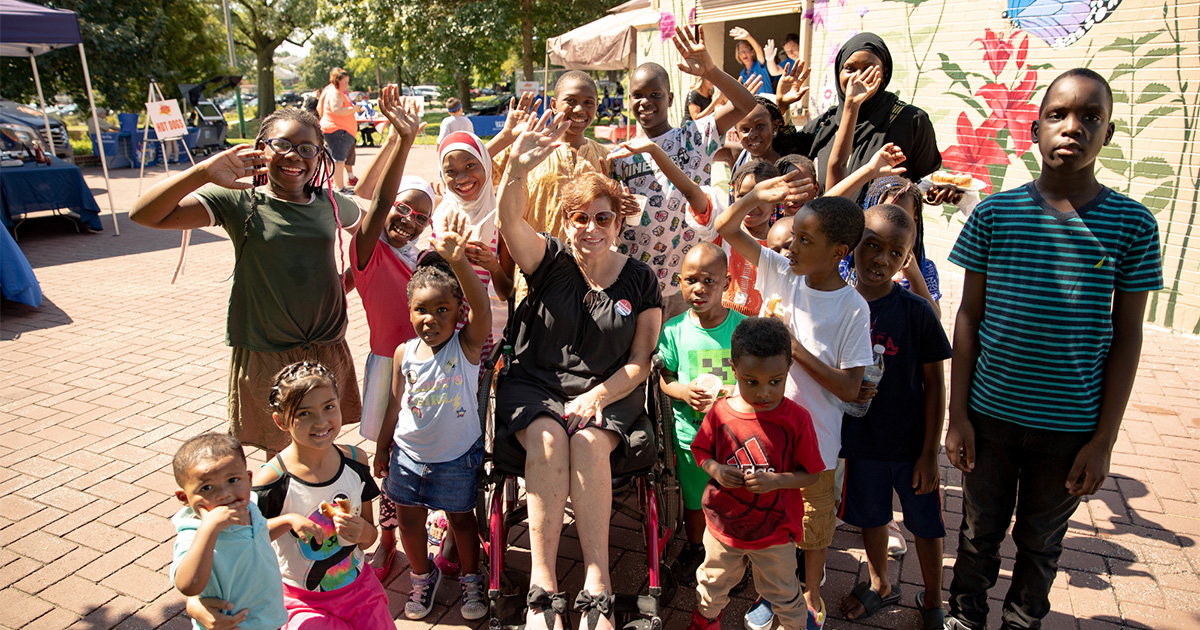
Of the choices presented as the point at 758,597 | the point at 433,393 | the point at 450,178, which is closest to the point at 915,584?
the point at 758,597

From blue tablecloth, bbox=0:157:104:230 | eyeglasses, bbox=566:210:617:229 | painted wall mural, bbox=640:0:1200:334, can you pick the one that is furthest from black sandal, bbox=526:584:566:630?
blue tablecloth, bbox=0:157:104:230

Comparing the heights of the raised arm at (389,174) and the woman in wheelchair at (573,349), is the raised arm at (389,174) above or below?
above

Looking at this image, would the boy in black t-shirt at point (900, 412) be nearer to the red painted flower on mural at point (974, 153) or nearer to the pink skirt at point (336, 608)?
the pink skirt at point (336, 608)

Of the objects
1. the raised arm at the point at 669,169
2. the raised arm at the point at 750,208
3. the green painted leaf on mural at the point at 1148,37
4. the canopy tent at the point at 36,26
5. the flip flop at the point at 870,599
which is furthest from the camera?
the canopy tent at the point at 36,26

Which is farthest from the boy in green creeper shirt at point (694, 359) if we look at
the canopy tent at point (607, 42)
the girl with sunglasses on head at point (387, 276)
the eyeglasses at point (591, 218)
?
the canopy tent at point (607, 42)

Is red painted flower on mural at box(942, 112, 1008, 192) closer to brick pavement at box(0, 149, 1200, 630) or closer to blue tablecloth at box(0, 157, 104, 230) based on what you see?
brick pavement at box(0, 149, 1200, 630)

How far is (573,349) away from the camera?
3.01 m

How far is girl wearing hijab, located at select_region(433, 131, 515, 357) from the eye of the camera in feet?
10.8

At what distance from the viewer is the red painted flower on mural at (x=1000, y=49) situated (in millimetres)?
6344

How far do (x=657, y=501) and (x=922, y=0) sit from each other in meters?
6.51

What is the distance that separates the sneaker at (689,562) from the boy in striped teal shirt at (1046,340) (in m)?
1.05

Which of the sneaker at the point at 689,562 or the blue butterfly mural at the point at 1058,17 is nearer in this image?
the sneaker at the point at 689,562

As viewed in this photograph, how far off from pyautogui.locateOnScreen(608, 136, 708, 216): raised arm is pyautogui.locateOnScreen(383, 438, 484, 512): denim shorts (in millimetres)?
1561

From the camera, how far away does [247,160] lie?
8.98 feet
